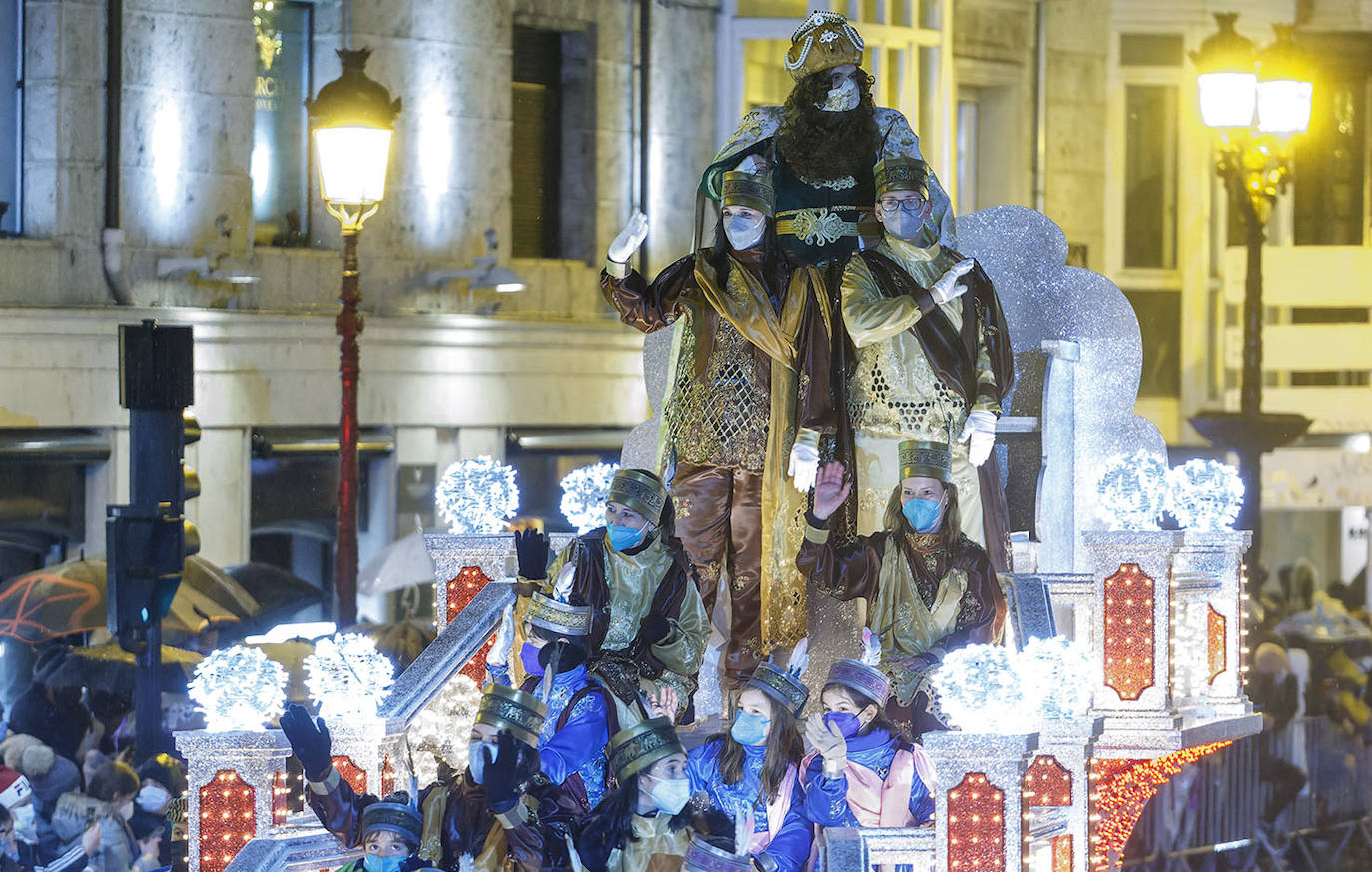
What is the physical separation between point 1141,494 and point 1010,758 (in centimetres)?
279

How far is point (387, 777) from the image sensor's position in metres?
9.31

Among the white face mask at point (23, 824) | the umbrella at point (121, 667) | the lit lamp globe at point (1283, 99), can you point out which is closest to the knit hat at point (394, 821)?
the white face mask at point (23, 824)

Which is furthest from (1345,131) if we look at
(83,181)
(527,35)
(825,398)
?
(825,398)

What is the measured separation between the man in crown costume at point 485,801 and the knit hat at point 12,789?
8.86 feet

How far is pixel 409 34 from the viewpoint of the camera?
18234 millimetres

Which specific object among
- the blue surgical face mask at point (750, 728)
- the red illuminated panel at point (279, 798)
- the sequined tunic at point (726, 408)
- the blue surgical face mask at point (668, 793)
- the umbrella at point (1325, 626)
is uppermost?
the sequined tunic at point (726, 408)

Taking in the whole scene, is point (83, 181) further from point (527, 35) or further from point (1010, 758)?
point (1010, 758)

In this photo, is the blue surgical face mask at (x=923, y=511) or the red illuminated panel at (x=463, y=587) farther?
the red illuminated panel at (x=463, y=587)

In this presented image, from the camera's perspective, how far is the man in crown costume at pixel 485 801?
8141 mm

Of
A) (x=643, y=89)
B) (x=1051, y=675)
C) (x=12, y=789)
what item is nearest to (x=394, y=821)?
(x=1051, y=675)

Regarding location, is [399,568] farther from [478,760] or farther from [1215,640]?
[478,760]

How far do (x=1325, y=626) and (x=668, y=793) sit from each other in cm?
931

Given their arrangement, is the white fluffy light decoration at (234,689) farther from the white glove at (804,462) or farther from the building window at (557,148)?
the building window at (557,148)

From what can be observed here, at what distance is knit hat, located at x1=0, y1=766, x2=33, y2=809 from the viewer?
34.4 feet
